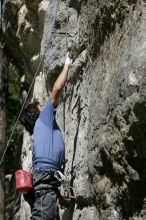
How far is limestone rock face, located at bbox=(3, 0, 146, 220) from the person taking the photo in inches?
163

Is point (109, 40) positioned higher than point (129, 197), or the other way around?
point (109, 40)

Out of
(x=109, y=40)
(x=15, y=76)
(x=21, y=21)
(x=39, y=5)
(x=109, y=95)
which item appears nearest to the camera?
(x=109, y=95)

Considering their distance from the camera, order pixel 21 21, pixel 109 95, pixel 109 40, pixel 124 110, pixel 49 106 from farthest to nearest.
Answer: pixel 21 21 → pixel 49 106 → pixel 109 40 → pixel 109 95 → pixel 124 110

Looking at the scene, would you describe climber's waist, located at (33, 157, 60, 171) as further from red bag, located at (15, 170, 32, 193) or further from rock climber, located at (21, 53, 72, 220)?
red bag, located at (15, 170, 32, 193)

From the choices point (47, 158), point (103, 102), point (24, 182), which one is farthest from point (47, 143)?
point (103, 102)

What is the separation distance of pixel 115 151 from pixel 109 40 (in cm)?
120

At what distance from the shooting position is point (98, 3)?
5.31 m

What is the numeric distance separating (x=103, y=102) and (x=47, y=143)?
956mm

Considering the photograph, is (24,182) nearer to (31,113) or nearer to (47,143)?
(47,143)

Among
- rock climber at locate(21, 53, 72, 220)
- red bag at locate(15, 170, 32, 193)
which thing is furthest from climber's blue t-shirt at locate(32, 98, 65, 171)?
red bag at locate(15, 170, 32, 193)

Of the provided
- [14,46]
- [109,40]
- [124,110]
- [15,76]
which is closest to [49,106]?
[109,40]

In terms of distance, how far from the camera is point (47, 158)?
211 inches

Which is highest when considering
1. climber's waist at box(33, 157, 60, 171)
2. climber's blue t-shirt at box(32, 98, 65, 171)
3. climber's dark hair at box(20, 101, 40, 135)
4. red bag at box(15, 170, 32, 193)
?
climber's dark hair at box(20, 101, 40, 135)

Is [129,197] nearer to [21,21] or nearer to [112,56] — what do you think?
[112,56]
